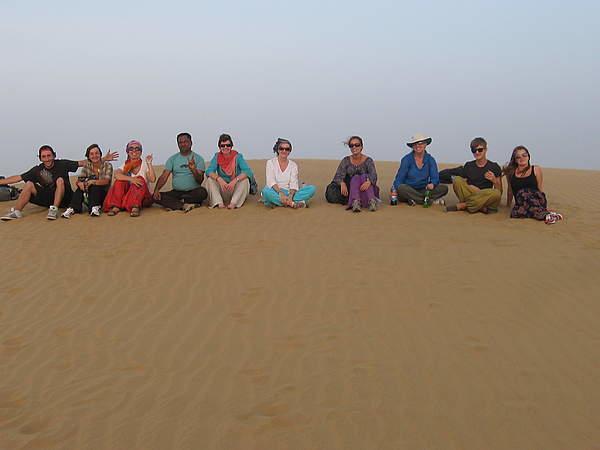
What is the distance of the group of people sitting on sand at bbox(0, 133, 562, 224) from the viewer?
9336 mm

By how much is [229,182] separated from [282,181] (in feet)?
2.95

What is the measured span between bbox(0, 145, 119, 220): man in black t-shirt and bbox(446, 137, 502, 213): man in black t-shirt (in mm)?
5705

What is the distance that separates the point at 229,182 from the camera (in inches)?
390

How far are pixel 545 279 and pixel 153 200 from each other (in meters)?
6.38

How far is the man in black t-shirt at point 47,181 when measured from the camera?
9430 millimetres

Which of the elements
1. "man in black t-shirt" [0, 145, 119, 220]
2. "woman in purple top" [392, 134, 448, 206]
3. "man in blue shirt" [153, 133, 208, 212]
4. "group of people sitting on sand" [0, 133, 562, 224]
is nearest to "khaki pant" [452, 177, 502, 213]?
"group of people sitting on sand" [0, 133, 562, 224]

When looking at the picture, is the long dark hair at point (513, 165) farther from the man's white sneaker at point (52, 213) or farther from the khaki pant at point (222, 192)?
the man's white sneaker at point (52, 213)

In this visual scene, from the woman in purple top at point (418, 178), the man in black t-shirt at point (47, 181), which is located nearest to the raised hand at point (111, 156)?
the man in black t-shirt at point (47, 181)

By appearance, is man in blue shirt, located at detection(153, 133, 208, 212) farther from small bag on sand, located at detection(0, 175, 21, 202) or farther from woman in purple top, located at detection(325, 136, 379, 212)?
small bag on sand, located at detection(0, 175, 21, 202)

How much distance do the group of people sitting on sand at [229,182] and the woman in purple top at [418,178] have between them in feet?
0.05

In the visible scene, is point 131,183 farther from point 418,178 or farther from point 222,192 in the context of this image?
point 418,178

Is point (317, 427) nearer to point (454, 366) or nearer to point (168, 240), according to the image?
point (454, 366)

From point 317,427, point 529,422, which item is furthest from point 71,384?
point 529,422

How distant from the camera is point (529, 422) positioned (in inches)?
138
